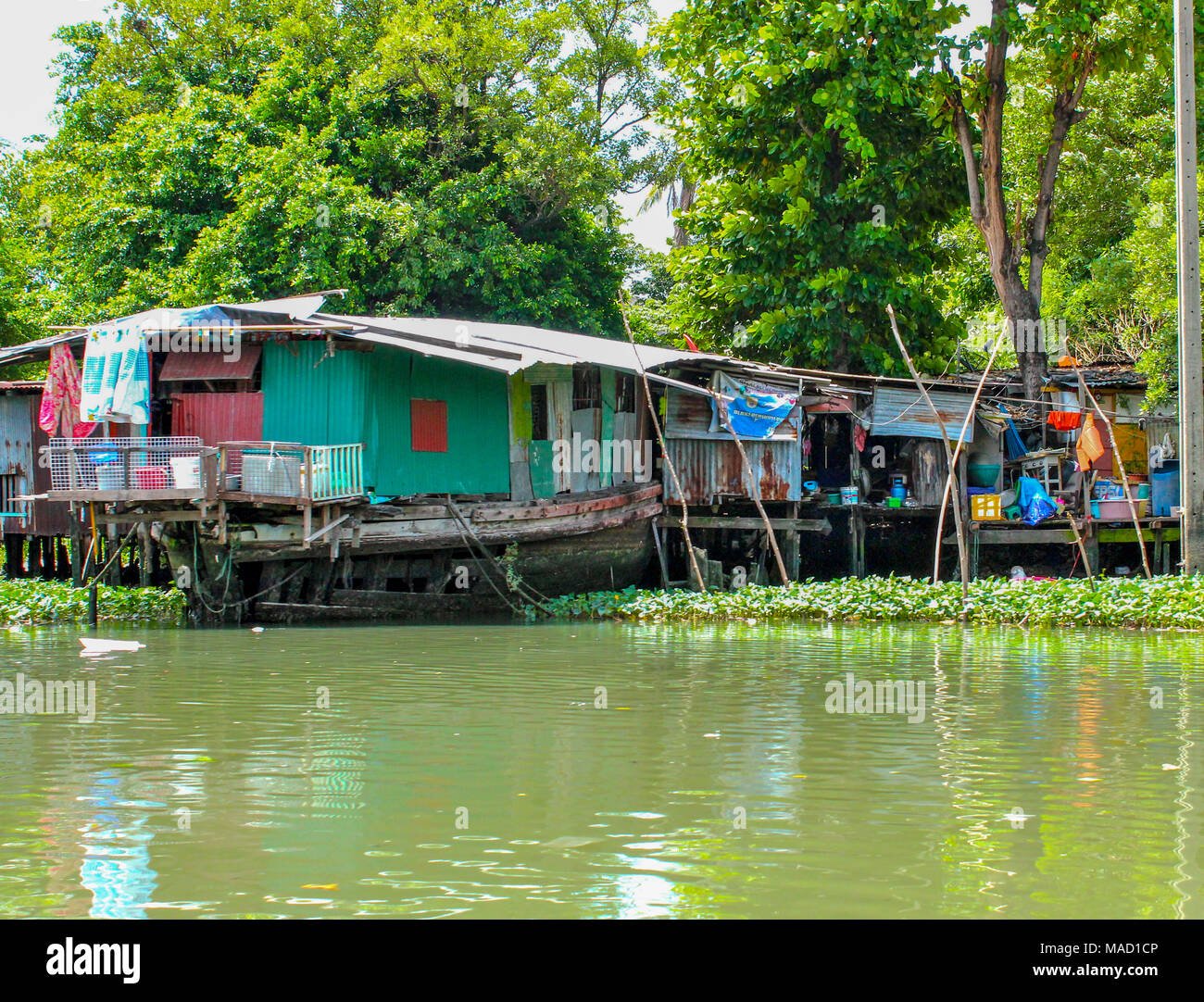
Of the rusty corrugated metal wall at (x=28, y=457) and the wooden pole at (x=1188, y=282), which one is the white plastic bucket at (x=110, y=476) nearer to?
the rusty corrugated metal wall at (x=28, y=457)

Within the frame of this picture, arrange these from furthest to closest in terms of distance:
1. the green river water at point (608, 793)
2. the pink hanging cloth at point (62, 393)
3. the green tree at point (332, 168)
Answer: the green tree at point (332, 168), the pink hanging cloth at point (62, 393), the green river water at point (608, 793)

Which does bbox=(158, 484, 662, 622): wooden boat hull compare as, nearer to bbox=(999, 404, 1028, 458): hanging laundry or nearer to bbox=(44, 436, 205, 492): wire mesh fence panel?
bbox=(44, 436, 205, 492): wire mesh fence panel

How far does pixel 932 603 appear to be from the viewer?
57.6 feet

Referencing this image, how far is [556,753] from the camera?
25.7 ft

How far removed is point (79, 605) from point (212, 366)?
409 centimetres

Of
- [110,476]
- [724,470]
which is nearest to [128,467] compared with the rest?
[110,476]

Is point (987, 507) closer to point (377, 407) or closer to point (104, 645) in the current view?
point (377, 407)

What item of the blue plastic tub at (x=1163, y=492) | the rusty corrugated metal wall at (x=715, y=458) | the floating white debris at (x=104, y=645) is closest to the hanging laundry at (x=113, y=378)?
the floating white debris at (x=104, y=645)

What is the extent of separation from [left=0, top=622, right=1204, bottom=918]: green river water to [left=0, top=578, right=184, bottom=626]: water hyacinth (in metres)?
6.49

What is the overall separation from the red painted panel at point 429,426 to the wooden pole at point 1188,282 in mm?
10695

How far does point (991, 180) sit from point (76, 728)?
19201 millimetres

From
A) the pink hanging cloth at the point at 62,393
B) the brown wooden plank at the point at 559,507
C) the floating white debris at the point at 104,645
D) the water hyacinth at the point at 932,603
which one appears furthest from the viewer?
the brown wooden plank at the point at 559,507

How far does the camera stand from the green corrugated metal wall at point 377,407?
19031 millimetres
